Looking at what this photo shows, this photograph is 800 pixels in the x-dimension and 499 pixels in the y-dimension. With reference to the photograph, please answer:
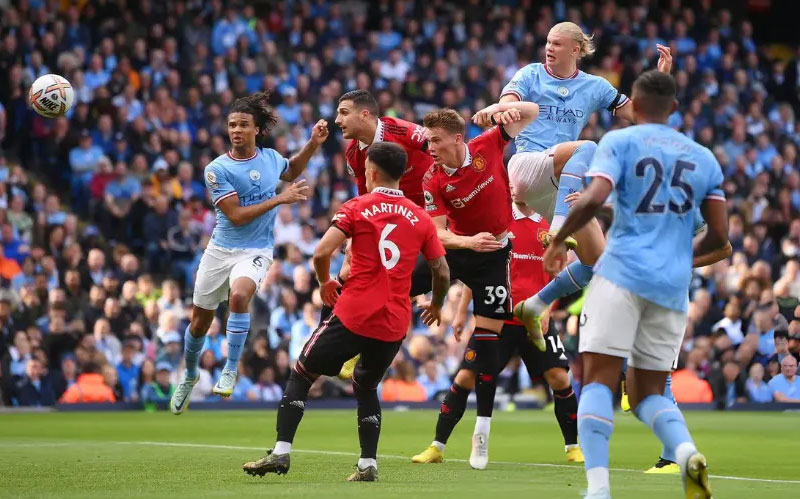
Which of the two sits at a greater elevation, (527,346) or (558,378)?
(527,346)

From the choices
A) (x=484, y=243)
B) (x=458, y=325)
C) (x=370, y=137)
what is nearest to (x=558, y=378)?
(x=458, y=325)

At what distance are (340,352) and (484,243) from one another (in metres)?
1.96

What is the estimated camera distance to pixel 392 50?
2847 cm

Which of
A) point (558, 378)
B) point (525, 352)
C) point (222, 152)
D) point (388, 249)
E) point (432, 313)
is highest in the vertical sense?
point (222, 152)

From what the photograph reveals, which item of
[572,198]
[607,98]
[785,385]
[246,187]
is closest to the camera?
[572,198]

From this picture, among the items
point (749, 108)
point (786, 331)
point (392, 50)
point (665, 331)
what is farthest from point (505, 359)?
point (749, 108)

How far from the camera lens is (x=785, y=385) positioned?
788 inches

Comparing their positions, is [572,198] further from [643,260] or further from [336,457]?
[643,260]

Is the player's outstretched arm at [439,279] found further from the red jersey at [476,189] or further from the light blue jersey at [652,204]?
the light blue jersey at [652,204]

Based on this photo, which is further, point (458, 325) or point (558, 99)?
point (458, 325)

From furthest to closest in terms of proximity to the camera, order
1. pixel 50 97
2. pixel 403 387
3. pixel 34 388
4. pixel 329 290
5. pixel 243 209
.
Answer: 1. pixel 403 387
2. pixel 34 388
3. pixel 50 97
4. pixel 243 209
5. pixel 329 290

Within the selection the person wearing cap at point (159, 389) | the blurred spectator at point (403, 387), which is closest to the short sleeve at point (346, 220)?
the person wearing cap at point (159, 389)

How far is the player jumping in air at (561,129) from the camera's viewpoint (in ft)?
37.2

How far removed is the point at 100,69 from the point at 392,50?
6870mm
